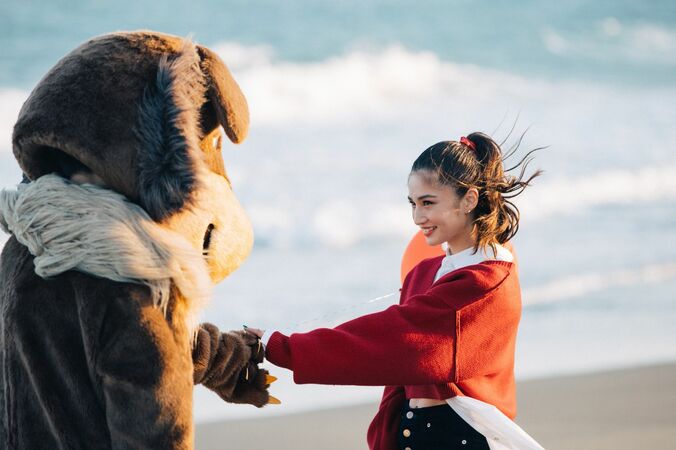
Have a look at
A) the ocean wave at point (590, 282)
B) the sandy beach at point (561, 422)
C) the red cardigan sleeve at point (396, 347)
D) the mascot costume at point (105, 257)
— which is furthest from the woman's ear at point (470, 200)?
the ocean wave at point (590, 282)

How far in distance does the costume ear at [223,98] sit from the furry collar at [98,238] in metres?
0.32

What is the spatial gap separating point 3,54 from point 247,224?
9.84m

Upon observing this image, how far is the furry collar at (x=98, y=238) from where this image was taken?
233 centimetres

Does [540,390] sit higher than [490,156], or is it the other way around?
[490,156]

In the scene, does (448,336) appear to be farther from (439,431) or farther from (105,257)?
(105,257)

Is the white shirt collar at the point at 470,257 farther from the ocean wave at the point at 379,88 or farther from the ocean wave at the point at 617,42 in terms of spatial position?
the ocean wave at the point at 617,42

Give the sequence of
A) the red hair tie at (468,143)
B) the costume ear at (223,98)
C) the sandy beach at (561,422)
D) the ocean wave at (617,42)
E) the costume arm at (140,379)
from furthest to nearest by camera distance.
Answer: the ocean wave at (617,42), the sandy beach at (561,422), the red hair tie at (468,143), the costume ear at (223,98), the costume arm at (140,379)

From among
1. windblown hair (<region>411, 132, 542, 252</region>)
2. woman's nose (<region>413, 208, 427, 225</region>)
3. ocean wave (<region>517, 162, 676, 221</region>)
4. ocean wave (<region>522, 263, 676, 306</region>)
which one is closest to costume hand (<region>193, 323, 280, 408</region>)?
woman's nose (<region>413, 208, 427, 225</region>)

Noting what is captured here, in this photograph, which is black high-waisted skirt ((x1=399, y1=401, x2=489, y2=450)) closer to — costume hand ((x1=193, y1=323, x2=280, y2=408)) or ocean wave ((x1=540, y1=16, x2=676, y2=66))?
costume hand ((x1=193, y1=323, x2=280, y2=408))

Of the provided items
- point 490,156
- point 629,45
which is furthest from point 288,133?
point 490,156

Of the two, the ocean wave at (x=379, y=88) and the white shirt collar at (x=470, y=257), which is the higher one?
the ocean wave at (x=379, y=88)

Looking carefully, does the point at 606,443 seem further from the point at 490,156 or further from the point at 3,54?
the point at 3,54

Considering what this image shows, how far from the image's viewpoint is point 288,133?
11.0m

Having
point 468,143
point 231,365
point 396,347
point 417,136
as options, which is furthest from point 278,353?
point 417,136
